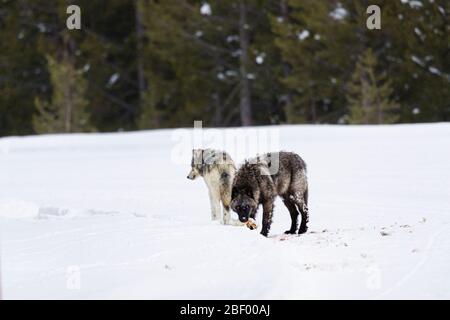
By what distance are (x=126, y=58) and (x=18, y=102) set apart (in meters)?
5.49

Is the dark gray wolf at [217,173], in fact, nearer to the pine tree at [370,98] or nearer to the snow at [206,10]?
the pine tree at [370,98]

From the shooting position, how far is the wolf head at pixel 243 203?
1005 cm

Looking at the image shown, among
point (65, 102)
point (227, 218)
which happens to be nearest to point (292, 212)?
point (227, 218)

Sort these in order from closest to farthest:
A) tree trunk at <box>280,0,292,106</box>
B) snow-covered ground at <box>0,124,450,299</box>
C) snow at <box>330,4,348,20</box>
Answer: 1. snow-covered ground at <box>0,124,450,299</box>
2. snow at <box>330,4,348,20</box>
3. tree trunk at <box>280,0,292,106</box>

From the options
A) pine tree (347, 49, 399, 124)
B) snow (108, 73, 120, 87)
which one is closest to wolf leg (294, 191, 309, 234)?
pine tree (347, 49, 399, 124)

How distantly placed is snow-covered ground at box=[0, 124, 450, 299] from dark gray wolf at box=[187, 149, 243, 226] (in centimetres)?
39

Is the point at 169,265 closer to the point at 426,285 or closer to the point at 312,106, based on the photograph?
the point at 426,285

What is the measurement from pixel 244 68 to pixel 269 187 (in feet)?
83.7

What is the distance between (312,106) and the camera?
34.8 m

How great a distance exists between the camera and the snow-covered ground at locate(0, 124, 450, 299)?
694 centimetres

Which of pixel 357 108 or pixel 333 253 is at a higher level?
pixel 357 108

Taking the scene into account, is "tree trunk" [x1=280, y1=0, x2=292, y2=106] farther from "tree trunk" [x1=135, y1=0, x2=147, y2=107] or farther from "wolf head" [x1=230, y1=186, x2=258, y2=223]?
"wolf head" [x1=230, y1=186, x2=258, y2=223]

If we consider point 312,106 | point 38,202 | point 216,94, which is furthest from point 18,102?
point 38,202
